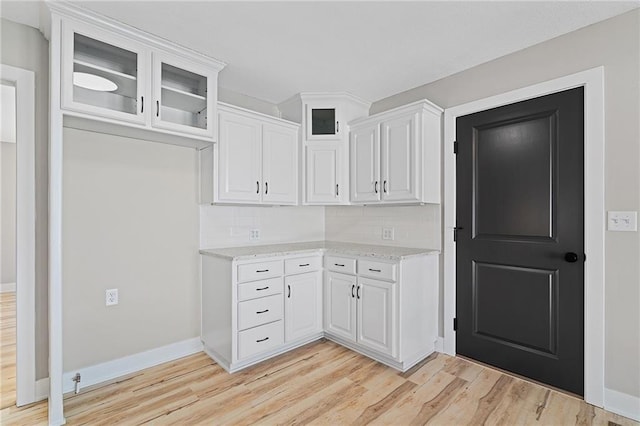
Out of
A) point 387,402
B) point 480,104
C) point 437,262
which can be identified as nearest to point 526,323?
point 437,262

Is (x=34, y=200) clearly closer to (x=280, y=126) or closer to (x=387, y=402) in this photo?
(x=280, y=126)

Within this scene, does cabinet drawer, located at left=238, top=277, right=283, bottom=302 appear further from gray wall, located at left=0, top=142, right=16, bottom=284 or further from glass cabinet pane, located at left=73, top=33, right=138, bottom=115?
gray wall, located at left=0, top=142, right=16, bottom=284

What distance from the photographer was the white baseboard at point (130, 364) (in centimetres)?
229

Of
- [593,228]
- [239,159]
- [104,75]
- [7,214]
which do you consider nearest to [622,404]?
[593,228]

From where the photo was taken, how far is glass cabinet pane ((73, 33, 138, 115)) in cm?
198

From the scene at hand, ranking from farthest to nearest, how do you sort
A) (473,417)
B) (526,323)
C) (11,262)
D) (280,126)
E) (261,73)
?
(11,262)
(280,126)
(261,73)
(526,323)
(473,417)

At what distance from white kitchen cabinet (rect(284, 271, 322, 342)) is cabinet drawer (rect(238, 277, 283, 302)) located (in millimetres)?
100

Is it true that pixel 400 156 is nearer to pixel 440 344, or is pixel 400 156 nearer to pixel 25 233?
pixel 440 344

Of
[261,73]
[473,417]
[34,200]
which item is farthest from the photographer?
[261,73]

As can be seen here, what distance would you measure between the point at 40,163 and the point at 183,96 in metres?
1.06

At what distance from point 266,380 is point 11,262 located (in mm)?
5448

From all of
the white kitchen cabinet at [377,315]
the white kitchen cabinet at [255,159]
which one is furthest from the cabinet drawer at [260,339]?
the white kitchen cabinet at [255,159]

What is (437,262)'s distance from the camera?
2.91 metres

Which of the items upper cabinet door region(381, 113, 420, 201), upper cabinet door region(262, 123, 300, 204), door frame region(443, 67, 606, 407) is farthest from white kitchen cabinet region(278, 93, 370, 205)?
door frame region(443, 67, 606, 407)
